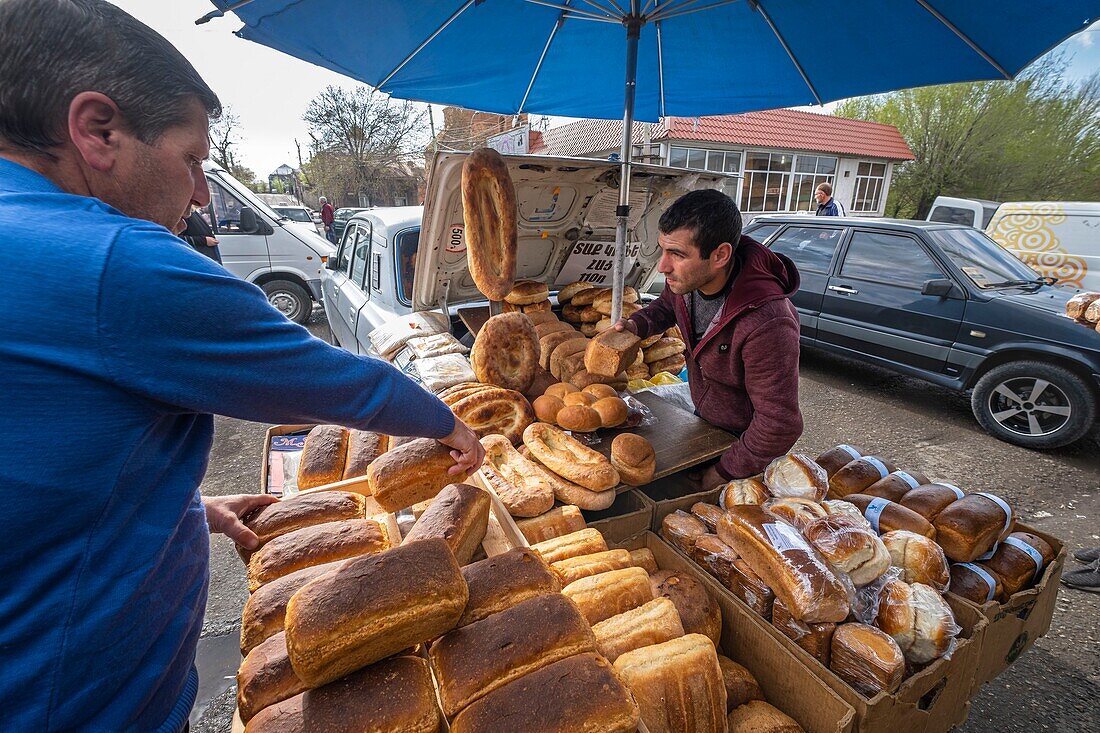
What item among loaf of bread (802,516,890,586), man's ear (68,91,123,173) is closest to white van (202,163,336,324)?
man's ear (68,91,123,173)

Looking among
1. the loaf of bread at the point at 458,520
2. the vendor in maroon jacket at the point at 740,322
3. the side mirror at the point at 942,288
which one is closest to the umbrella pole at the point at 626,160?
the vendor in maroon jacket at the point at 740,322

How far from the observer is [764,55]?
3213 millimetres

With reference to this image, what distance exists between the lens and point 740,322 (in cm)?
241

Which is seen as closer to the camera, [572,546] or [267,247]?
[572,546]

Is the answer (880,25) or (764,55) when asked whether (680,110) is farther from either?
(880,25)

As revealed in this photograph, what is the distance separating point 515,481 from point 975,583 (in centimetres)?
181

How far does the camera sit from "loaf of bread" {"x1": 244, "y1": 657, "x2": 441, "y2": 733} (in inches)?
36.2

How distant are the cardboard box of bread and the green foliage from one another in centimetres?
2819

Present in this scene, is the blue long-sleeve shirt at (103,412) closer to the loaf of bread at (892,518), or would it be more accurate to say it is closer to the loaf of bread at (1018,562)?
the loaf of bread at (892,518)

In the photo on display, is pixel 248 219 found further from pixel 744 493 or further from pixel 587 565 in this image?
pixel 744 493

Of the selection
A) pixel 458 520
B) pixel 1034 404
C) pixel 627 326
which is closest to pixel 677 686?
pixel 458 520

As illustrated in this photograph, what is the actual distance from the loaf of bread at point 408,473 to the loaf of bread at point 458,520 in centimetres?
11

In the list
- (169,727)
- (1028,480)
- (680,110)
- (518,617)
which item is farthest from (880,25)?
(1028,480)

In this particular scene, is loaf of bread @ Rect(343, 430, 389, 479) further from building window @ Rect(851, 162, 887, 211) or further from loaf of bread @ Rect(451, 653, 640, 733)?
building window @ Rect(851, 162, 887, 211)
